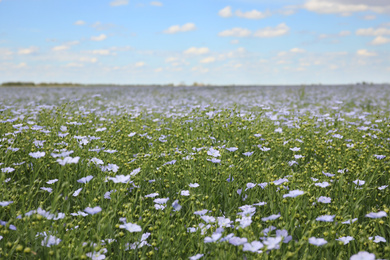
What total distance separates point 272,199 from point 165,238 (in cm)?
101

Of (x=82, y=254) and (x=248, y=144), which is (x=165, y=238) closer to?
(x=82, y=254)

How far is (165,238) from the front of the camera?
7.00 feet

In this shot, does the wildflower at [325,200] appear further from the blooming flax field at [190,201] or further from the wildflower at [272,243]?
the wildflower at [272,243]

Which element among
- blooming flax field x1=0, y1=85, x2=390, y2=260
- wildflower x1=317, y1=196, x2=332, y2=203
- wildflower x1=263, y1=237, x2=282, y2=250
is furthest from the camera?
wildflower x1=317, y1=196, x2=332, y2=203

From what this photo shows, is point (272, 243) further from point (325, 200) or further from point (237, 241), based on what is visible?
point (325, 200)

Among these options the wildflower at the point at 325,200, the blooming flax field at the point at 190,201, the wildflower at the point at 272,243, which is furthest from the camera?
the wildflower at the point at 325,200

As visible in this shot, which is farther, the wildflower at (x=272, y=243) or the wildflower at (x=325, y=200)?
the wildflower at (x=325, y=200)

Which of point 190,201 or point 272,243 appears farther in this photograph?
point 190,201

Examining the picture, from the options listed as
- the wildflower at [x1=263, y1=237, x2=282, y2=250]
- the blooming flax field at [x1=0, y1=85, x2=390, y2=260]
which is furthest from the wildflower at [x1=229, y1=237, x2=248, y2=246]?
the wildflower at [x1=263, y1=237, x2=282, y2=250]

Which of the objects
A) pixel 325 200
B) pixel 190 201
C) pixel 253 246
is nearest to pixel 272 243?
pixel 253 246

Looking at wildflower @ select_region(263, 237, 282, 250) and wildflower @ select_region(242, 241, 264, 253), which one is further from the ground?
wildflower @ select_region(263, 237, 282, 250)

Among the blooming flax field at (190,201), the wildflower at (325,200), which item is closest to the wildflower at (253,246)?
the blooming flax field at (190,201)

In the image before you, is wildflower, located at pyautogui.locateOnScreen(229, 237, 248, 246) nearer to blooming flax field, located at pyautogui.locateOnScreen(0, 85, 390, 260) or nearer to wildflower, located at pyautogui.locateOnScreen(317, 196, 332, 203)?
blooming flax field, located at pyautogui.locateOnScreen(0, 85, 390, 260)

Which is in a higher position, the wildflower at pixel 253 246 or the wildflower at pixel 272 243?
the wildflower at pixel 272 243
